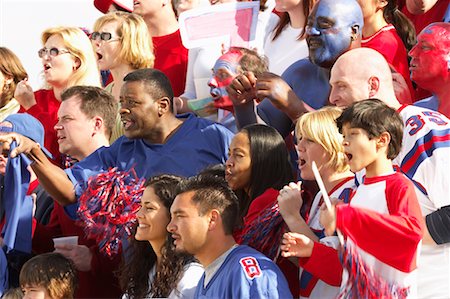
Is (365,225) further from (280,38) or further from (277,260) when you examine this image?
(280,38)

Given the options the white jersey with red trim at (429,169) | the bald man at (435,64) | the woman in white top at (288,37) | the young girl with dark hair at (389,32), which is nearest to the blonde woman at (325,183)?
the white jersey with red trim at (429,169)

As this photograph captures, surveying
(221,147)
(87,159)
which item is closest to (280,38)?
(221,147)

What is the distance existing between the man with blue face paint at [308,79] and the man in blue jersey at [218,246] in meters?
0.58

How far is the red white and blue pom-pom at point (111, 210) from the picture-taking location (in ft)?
19.3

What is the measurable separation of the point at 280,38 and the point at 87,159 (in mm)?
1233

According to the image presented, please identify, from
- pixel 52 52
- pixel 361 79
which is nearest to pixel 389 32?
pixel 361 79

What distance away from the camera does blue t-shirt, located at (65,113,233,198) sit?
6.13m

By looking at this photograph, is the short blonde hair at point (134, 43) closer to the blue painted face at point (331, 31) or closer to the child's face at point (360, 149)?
the blue painted face at point (331, 31)

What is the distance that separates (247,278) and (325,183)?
2.13 feet

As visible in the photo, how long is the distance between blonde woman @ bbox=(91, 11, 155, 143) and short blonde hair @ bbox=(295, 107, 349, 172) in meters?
1.87

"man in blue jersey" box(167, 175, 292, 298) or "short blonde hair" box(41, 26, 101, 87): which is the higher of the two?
"short blonde hair" box(41, 26, 101, 87)

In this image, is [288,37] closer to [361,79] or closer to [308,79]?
[308,79]

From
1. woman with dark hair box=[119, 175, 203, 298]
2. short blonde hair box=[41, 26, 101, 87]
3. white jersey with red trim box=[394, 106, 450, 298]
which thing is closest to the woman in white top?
short blonde hair box=[41, 26, 101, 87]

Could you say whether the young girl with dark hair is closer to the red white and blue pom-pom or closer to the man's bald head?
the man's bald head
